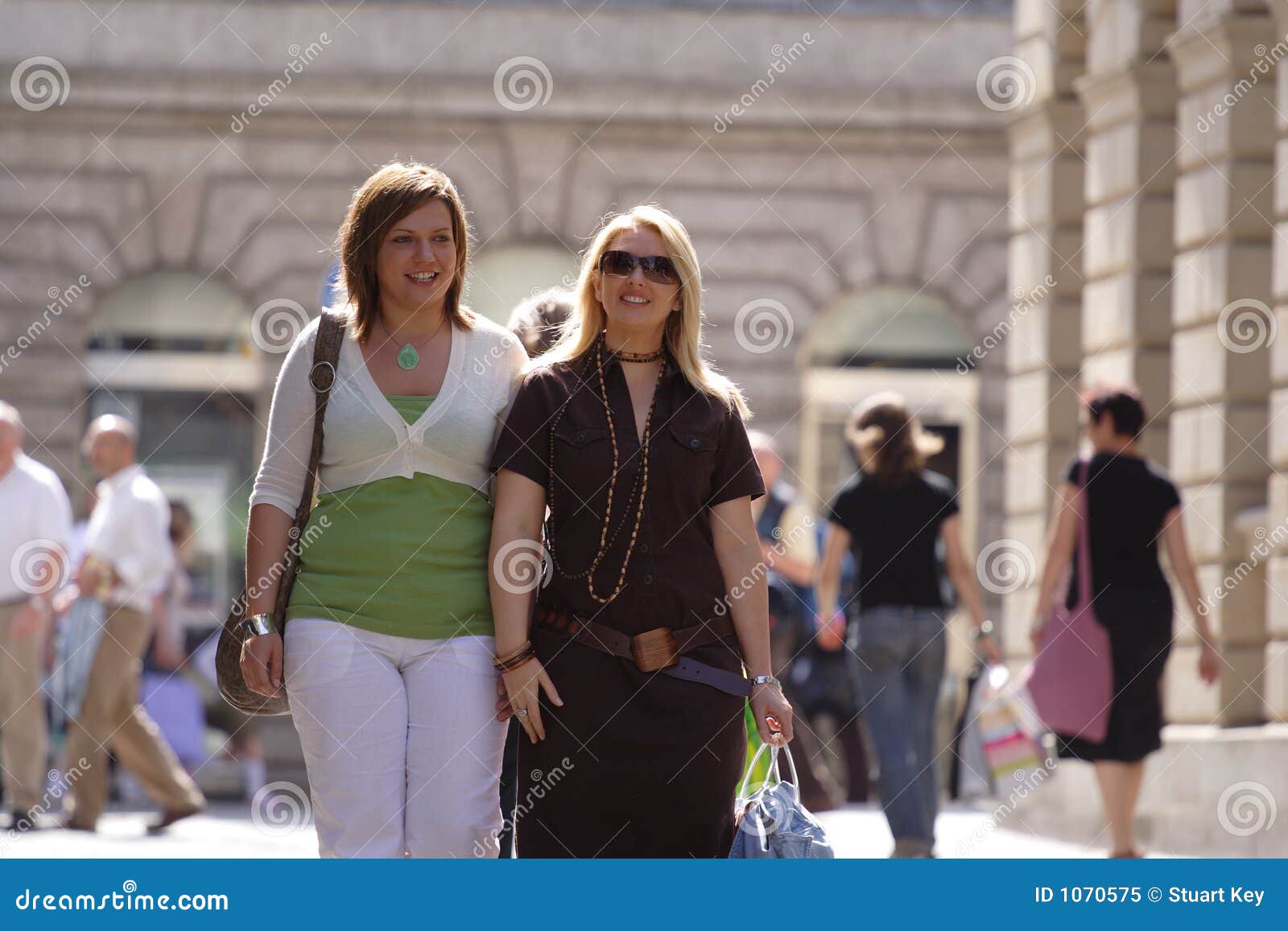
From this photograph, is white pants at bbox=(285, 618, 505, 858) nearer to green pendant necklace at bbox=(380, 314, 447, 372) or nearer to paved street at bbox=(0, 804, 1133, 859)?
green pendant necklace at bbox=(380, 314, 447, 372)

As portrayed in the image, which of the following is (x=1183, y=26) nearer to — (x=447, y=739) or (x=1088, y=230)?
(x=1088, y=230)

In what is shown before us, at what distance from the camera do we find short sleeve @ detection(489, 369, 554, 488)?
4512 millimetres

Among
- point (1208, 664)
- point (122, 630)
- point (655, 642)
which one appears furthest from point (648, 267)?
point (122, 630)

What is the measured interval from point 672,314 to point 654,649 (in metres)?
0.74

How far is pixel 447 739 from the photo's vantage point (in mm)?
4453

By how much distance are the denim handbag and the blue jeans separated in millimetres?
4250

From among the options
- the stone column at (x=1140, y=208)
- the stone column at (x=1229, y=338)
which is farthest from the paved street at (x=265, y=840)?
the stone column at (x=1140, y=208)

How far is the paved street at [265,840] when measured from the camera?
380 inches

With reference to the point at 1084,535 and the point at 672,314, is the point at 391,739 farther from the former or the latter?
the point at 1084,535

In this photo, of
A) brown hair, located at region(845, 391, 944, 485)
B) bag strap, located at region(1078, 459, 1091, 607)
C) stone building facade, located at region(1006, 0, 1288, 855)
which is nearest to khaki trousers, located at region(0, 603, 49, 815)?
brown hair, located at region(845, 391, 944, 485)

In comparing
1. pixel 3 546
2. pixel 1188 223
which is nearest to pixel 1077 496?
pixel 1188 223

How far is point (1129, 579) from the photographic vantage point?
8.62m

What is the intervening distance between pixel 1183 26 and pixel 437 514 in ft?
24.4

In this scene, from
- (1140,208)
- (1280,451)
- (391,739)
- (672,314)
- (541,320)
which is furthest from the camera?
(1140,208)
